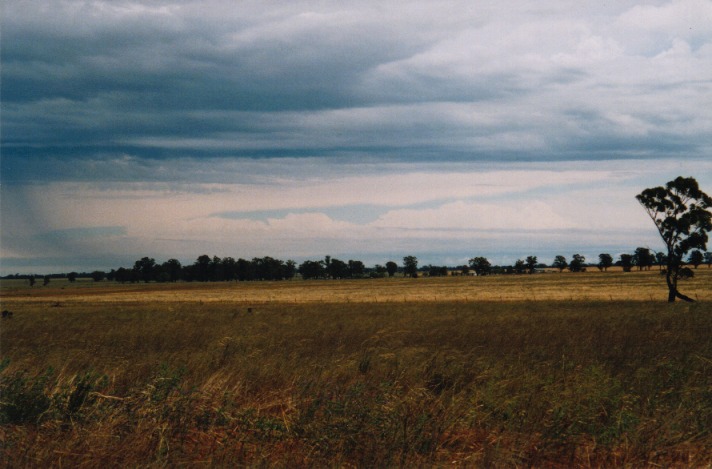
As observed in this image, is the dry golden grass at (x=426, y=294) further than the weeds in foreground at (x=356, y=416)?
Yes

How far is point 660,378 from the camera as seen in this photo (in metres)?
8.59

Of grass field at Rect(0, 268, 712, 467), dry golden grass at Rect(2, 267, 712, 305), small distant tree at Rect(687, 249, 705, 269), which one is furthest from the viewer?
dry golden grass at Rect(2, 267, 712, 305)

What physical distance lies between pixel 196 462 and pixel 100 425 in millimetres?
1408

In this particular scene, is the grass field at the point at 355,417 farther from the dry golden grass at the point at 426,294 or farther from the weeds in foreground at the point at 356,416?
the dry golden grass at the point at 426,294

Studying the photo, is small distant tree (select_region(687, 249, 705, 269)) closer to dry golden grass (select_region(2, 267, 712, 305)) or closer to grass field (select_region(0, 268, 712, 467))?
dry golden grass (select_region(2, 267, 712, 305))

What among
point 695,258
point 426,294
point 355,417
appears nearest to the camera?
point 355,417

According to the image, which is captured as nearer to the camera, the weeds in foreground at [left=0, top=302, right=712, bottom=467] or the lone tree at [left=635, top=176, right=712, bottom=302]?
the weeds in foreground at [left=0, top=302, right=712, bottom=467]

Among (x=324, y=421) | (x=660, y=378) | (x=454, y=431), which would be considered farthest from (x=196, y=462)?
(x=660, y=378)

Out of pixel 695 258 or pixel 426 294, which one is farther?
pixel 426 294

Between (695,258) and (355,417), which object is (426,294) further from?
(355,417)

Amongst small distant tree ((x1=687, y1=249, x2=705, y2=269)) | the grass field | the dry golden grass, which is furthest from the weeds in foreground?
the dry golden grass

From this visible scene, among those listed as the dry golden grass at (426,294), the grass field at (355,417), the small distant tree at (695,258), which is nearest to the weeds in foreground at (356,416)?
the grass field at (355,417)

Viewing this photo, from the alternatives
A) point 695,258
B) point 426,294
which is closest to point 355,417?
point 695,258

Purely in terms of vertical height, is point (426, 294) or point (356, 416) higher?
point (356, 416)
